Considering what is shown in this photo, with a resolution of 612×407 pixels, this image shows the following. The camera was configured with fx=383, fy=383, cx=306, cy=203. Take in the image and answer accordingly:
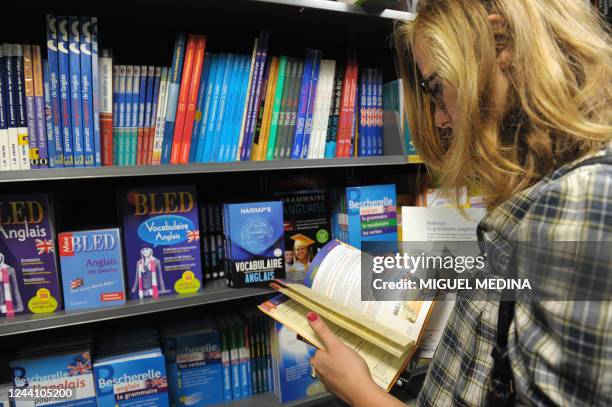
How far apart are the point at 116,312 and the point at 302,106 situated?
83 centimetres

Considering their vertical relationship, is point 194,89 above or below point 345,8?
below

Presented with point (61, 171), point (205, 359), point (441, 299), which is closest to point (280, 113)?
point (61, 171)

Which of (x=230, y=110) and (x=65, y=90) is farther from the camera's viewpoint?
(x=230, y=110)

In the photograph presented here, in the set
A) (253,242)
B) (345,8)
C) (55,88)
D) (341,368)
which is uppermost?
(345,8)

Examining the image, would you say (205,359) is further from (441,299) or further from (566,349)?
(566,349)

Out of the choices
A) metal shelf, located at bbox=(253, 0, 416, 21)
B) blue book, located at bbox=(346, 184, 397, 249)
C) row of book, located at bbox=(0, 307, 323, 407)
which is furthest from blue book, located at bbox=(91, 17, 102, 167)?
blue book, located at bbox=(346, 184, 397, 249)

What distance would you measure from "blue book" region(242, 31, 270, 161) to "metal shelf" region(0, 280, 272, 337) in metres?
0.42

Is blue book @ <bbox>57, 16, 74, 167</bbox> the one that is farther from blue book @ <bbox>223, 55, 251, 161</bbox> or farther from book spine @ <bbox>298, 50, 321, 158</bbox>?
book spine @ <bbox>298, 50, 321, 158</bbox>

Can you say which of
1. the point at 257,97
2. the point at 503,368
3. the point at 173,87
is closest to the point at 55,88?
the point at 173,87

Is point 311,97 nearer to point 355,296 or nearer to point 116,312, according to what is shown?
point 355,296

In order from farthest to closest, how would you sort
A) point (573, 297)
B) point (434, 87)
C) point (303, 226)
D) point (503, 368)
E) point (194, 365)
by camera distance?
point (303, 226) → point (194, 365) → point (434, 87) → point (503, 368) → point (573, 297)

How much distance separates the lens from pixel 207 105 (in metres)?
1.15

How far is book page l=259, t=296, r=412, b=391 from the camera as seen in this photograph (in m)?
0.83

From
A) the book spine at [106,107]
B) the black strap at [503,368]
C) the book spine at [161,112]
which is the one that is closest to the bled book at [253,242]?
the book spine at [161,112]
